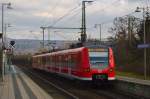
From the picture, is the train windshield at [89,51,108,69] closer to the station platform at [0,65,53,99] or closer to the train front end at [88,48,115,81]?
the train front end at [88,48,115,81]

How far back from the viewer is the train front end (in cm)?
3209

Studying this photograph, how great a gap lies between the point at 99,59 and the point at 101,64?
1.31 feet

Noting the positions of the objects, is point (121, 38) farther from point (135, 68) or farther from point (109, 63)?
Result: point (109, 63)

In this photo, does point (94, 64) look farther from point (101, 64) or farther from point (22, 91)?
point (22, 91)

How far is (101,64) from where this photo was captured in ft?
107

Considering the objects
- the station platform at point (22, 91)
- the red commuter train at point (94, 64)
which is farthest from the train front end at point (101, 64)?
the station platform at point (22, 91)

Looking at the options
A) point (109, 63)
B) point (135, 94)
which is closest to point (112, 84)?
point (109, 63)

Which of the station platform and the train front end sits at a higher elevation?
the train front end

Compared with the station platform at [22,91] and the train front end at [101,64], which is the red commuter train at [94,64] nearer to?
the train front end at [101,64]

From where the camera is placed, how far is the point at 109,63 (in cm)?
3284

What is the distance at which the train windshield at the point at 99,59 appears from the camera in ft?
107

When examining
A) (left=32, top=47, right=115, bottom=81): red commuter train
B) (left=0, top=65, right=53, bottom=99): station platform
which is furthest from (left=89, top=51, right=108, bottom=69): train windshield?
(left=0, top=65, right=53, bottom=99): station platform

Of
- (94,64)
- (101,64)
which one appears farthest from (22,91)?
(101,64)

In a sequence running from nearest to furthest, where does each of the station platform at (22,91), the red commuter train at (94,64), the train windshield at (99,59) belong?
the station platform at (22,91) → the red commuter train at (94,64) → the train windshield at (99,59)
